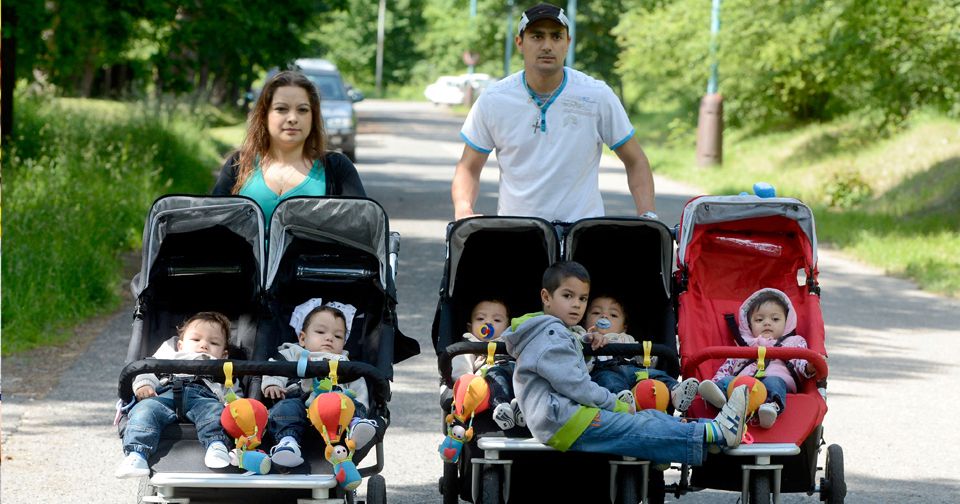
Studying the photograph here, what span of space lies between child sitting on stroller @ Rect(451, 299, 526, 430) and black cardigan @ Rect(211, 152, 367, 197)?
0.77m

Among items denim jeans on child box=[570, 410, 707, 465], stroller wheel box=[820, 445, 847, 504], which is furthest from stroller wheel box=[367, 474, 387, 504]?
stroller wheel box=[820, 445, 847, 504]

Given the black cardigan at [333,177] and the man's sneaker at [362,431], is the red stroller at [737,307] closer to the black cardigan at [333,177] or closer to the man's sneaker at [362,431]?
the man's sneaker at [362,431]

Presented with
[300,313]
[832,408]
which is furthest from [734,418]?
[832,408]

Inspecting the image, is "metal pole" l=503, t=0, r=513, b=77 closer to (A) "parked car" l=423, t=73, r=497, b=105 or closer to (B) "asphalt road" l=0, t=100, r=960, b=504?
(A) "parked car" l=423, t=73, r=497, b=105

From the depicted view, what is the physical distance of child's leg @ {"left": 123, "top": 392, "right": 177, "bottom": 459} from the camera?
529cm

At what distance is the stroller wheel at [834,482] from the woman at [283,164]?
7.63 ft

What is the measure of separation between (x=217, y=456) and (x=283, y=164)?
1698mm

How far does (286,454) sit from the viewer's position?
17.1 feet

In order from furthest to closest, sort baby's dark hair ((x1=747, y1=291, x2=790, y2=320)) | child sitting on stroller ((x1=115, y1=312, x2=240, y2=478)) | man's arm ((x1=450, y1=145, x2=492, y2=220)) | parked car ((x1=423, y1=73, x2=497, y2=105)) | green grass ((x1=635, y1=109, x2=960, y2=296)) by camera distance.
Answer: parked car ((x1=423, y1=73, x2=497, y2=105))
green grass ((x1=635, y1=109, x2=960, y2=296))
man's arm ((x1=450, y1=145, x2=492, y2=220))
baby's dark hair ((x1=747, y1=291, x2=790, y2=320))
child sitting on stroller ((x1=115, y1=312, x2=240, y2=478))

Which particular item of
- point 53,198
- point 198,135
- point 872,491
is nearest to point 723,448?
point 872,491

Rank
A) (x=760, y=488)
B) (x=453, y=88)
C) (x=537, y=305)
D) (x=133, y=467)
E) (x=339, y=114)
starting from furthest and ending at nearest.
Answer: (x=453, y=88)
(x=339, y=114)
(x=537, y=305)
(x=760, y=488)
(x=133, y=467)

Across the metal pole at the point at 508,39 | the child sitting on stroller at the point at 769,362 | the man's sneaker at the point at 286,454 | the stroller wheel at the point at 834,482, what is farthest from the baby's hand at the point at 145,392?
the metal pole at the point at 508,39

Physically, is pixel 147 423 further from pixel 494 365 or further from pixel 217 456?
pixel 494 365

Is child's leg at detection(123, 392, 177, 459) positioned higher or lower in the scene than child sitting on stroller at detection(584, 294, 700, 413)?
lower
